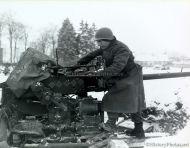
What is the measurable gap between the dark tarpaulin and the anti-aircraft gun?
12 centimetres

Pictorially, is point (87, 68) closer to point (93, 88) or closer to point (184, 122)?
point (93, 88)

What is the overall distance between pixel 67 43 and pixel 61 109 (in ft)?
111

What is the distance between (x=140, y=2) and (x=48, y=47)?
52351mm

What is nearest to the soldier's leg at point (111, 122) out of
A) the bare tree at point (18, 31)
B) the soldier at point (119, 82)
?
the soldier at point (119, 82)

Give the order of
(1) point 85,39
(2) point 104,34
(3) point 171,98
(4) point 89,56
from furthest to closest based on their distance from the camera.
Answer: (1) point 85,39, (3) point 171,98, (4) point 89,56, (2) point 104,34

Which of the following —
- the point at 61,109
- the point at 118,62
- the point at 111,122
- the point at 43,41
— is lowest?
the point at 111,122

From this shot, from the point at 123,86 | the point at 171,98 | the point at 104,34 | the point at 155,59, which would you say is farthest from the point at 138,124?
the point at 155,59

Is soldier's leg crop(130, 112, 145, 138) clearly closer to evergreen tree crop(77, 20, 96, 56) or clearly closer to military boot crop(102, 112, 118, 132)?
military boot crop(102, 112, 118, 132)

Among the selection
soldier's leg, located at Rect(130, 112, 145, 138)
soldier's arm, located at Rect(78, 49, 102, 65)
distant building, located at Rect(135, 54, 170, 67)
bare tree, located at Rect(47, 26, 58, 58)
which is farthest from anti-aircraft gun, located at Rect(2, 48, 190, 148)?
bare tree, located at Rect(47, 26, 58, 58)

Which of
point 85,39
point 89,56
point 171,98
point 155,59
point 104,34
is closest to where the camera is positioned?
point 104,34

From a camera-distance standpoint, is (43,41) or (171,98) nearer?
(171,98)

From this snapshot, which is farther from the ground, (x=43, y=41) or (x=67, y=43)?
(x=43, y=41)

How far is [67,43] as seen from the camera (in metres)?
40.7

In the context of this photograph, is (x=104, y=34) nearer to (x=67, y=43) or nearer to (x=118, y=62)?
(x=118, y=62)
